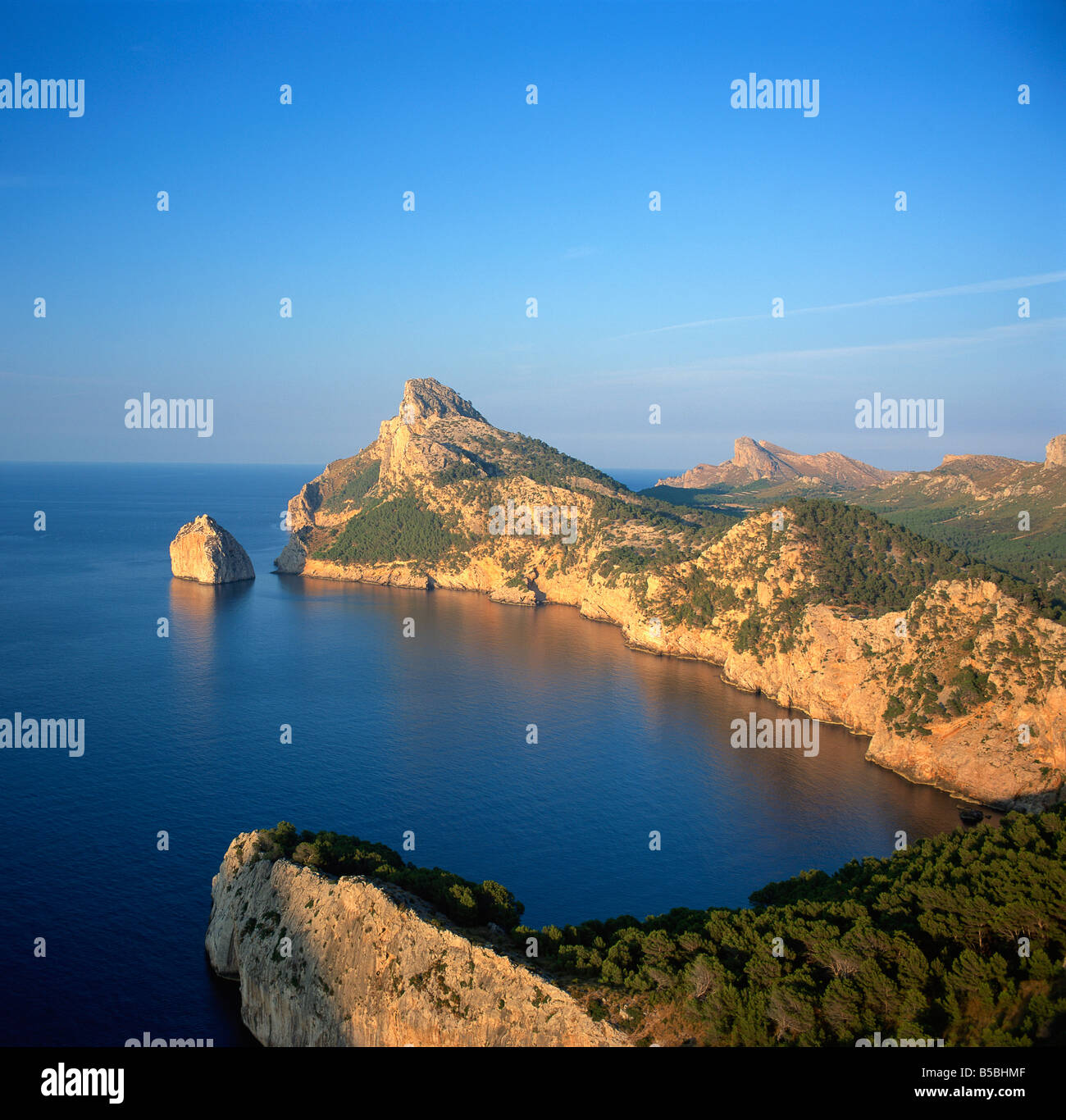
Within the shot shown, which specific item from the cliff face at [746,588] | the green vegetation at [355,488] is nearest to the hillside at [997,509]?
the cliff face at [746,588]

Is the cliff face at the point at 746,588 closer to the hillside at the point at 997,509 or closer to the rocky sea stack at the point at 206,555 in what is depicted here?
the rocky sea stack at the point at 206,555

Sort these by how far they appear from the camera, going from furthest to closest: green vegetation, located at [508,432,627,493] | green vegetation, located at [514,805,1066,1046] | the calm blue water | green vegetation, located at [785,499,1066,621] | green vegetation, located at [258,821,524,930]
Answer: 1. green vegetation, located at [508,432,627,493]
2. green vegetation, located at [785,499,1066,621]
3. the calm blue water
4. green vegetation, located at [258,821,524,930]
5. green vegetation, located at [514,805,1066,1046]

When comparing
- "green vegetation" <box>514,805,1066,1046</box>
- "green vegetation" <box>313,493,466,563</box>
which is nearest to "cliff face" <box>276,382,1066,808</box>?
"green vegetation" <box>313,493,466,563</box>

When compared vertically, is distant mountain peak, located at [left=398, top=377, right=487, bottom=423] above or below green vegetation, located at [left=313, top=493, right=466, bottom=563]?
above

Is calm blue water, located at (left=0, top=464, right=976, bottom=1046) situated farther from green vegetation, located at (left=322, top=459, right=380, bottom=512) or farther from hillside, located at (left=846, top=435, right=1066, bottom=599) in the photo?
green vegetation, located at (left=322, top=459, right=380, bottom=512)

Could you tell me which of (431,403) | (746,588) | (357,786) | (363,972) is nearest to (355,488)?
(431,403)

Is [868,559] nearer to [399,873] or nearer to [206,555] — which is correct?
[399,873]

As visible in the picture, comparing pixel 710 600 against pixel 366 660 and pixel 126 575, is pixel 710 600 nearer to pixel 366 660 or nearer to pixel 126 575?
pixel 366 660
